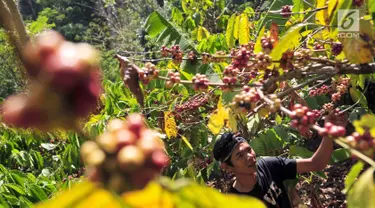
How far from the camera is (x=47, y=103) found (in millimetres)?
291

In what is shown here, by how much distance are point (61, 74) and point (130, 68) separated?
586mm

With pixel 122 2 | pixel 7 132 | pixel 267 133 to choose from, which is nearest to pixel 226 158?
pixel 267 133

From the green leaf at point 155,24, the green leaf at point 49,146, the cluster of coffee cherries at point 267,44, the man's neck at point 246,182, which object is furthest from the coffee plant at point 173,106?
the green leaf at point 49,146

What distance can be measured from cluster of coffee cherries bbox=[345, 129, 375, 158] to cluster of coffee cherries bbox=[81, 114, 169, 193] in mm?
311

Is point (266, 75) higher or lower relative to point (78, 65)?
lower

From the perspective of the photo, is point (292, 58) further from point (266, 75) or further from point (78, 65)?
point (78, 65)

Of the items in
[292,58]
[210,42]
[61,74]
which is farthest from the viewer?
[210,42]

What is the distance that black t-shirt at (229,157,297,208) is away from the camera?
6.11 feet

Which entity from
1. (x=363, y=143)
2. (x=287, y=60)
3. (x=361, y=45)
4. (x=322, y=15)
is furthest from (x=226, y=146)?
(x=363, y=143)

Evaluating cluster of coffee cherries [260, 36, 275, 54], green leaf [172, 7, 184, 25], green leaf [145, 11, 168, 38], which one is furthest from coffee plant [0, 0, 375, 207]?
green leaf [172, 7, 184, 25]

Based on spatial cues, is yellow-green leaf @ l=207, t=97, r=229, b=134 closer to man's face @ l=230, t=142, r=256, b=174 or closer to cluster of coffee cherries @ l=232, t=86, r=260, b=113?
cluster of coffee cherries @ l=232, t=86, r=260, b=113

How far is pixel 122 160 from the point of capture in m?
0.33

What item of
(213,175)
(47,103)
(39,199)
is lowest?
(213,175)

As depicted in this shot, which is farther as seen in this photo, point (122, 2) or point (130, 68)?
point (122, 2)
